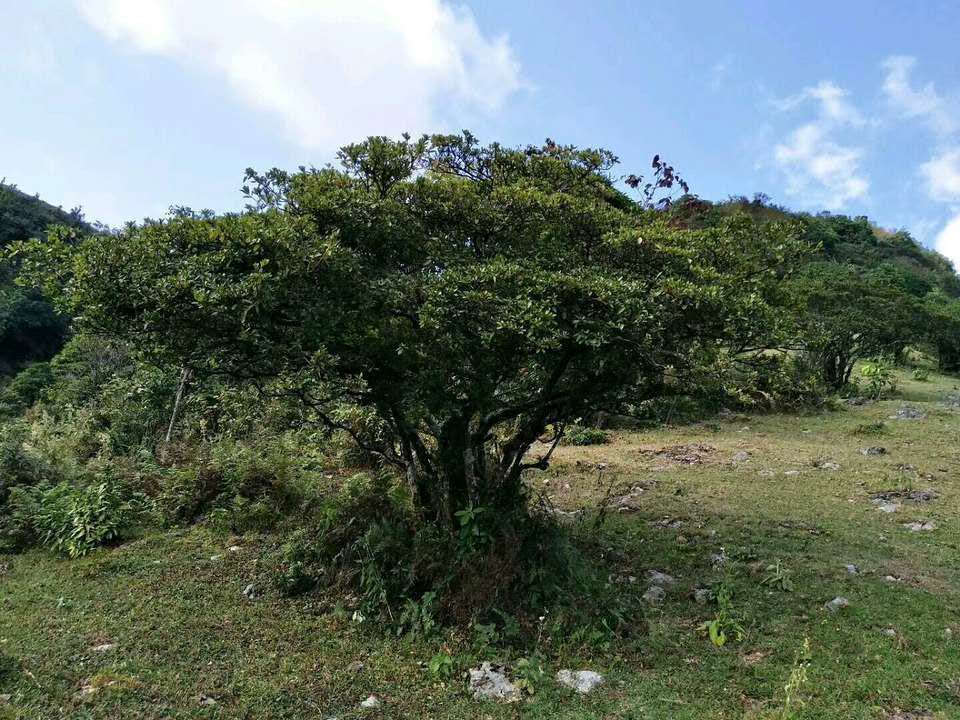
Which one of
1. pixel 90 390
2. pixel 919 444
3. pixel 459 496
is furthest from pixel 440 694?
pixel 90 390

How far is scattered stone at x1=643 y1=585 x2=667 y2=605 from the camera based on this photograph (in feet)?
19.2

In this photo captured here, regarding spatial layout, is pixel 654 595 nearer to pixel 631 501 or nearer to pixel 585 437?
pixel 631 501

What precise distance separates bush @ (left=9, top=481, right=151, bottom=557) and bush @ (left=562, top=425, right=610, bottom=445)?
Result: 9331 mm

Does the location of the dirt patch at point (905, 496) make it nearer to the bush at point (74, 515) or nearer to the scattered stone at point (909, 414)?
the scattered stone at point (909, 414)

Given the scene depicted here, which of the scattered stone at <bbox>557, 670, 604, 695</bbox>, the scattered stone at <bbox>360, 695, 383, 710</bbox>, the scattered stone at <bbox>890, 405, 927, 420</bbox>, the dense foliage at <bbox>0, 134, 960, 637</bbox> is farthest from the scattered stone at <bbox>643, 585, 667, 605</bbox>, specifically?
the scattered stone at <bbox>890, 405, 927, 420</bbox>

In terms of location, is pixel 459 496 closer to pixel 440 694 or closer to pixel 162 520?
pixel 440 694

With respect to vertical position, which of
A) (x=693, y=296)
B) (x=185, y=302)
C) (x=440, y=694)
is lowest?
(x=440, y=694)

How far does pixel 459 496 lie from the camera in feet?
20.7

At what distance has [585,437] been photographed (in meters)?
14.9

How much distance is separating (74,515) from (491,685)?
6000 mm

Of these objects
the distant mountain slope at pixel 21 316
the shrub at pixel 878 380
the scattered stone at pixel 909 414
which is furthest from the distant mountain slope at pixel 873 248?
the distant mountain slope at pixel 21 316

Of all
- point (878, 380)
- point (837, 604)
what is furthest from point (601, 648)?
point (878, 380)

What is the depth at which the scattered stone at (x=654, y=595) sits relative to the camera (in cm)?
585

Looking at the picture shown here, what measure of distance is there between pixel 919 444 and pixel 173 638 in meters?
14.1
